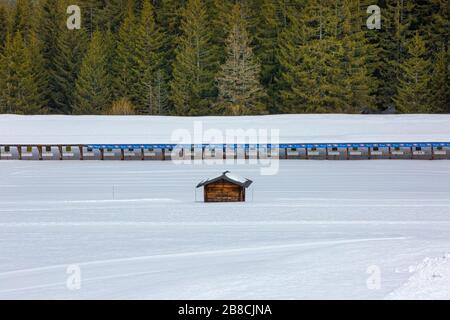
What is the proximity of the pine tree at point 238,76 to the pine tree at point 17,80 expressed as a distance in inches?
762

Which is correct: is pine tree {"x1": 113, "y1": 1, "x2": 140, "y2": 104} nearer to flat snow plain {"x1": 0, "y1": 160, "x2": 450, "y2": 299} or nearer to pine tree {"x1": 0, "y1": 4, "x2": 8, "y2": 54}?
pine tree {"x1": 0, "y1": 4, "x2": 8, "y2": 54}

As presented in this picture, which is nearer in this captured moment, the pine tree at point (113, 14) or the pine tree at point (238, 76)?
the pine tree at point (238, 76)

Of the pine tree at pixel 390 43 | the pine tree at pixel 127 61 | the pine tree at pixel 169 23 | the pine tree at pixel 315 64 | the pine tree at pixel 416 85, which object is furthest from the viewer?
the pine tree at pixel 169 23

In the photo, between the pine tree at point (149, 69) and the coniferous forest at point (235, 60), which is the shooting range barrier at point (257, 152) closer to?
the coniferous forest at point (235, 60)

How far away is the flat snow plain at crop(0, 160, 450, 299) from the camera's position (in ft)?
49.8

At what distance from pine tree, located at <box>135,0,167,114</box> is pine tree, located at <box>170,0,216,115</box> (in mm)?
1718

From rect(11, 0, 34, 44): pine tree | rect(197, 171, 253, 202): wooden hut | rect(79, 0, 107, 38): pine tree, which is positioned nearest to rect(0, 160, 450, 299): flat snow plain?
rect(197, 171, 253, 202): wooden hut

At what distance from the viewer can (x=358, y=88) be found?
2852 inches

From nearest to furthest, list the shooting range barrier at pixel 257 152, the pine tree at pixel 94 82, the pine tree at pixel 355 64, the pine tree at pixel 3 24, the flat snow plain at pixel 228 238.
Result: the flat snow plain at pixel 228 238, the shooting range barrier at pixel 257 152, the pine tree at pixel 355 64, the pine tree at pixel 94 82, the pine tree at pixel 3 24

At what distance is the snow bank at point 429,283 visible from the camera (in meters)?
13.8

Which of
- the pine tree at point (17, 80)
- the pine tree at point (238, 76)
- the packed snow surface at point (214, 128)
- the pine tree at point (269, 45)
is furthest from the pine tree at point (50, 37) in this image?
the pine tree at point (269, 45)

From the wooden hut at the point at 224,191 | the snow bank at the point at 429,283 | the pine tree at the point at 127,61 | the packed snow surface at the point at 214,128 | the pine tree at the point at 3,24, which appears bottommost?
the snow bank at the point at 429,283
